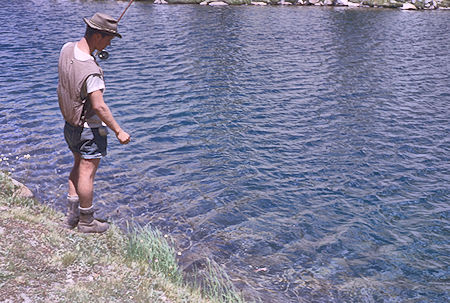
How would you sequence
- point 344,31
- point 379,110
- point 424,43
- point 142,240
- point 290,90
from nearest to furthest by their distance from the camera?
point 142,240
point 379,110
point 290,90
point 424,43
point 344,31

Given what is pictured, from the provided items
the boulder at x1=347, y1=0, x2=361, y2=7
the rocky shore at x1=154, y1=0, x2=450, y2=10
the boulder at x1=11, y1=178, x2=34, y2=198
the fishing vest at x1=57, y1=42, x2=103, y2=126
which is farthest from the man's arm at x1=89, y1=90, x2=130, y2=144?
the boulder at x1=347, y1=0, x2=361, y2=7

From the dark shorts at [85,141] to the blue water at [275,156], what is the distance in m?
3.09

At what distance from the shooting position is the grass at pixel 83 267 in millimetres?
6586

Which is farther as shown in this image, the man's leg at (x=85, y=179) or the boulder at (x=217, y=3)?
the boulder at (x=217, y=3)

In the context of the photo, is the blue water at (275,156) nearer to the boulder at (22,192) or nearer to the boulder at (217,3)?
the boulder at (22,192)

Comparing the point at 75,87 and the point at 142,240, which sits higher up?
the point at 75,87

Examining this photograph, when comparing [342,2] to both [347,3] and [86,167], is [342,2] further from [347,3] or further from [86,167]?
[86,167]

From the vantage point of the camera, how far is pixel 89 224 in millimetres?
8953

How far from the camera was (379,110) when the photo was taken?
20156mm

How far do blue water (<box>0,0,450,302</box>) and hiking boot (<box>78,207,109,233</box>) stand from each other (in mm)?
1878

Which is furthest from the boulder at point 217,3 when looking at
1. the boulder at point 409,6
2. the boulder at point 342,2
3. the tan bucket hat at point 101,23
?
the tan bucket hat at point 101,23

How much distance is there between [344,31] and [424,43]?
296 inches

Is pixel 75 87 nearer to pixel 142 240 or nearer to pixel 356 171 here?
pixel 142 240

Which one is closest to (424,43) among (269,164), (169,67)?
(169,67)
